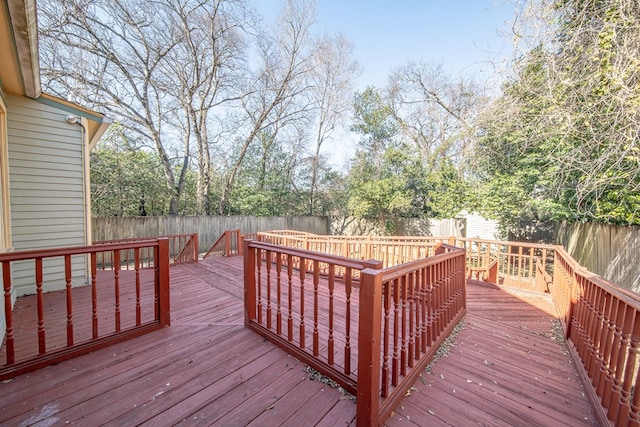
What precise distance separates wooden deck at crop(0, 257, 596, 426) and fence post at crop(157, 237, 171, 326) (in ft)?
0.63

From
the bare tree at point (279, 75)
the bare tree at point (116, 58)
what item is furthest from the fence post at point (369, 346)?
the bare tree at point (279, 75)

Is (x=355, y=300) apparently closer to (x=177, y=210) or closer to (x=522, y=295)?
(x=522, y=295)

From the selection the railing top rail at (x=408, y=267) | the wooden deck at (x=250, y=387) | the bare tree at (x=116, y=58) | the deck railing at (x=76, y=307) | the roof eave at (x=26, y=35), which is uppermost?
the bare tree at (x=116, y=58)

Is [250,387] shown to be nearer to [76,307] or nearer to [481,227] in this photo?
[76,307]

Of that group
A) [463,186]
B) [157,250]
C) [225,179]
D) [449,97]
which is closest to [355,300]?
[157,250]

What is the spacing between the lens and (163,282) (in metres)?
2.66

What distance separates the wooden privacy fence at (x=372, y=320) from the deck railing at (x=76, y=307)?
993 mm

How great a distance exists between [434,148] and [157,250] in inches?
565

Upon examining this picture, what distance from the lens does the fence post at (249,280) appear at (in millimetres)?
2643

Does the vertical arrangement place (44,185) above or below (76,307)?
above

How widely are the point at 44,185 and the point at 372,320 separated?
201 inches

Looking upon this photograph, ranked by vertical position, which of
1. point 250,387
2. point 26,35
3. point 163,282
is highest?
point 26,35

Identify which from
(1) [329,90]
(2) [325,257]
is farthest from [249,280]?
(1) [329,90]

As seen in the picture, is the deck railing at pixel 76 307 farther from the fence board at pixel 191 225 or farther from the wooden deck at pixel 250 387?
the fence board at pixel 191 225
